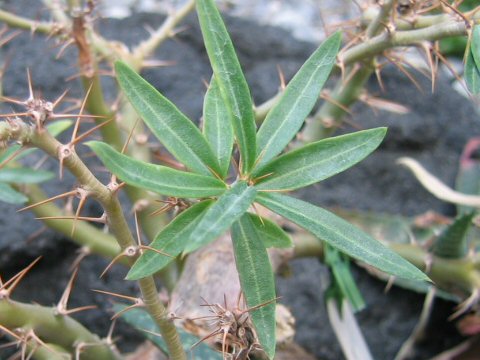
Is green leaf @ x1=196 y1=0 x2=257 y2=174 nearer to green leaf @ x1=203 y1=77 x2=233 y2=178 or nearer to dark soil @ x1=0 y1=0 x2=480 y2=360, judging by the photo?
green leaf @ x1=203 y1=77 x2=233 y2=178

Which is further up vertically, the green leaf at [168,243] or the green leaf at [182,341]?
the green leaf at [168,243]

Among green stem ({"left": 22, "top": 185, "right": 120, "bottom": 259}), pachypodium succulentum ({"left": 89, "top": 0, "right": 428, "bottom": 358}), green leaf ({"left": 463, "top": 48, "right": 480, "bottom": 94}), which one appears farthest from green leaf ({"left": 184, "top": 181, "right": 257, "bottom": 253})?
green stem ({"left": 22, "top": 185, "right": 120, "bottom": 259})

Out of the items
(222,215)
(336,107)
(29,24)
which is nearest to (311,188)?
(336,107)

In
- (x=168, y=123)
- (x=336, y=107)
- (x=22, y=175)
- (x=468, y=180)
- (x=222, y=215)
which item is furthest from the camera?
(x=468, y=180)

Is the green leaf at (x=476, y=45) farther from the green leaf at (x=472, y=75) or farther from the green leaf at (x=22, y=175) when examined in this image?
the green leaf at (x=22, y=175)

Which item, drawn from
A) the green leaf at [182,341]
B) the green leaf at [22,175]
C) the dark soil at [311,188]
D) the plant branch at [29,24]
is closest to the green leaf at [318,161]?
the green leaf at [182,341]

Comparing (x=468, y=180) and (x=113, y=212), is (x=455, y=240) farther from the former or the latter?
(x=113, y=212)

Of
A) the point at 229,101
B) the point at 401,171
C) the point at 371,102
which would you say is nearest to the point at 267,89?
the point at 401,171
